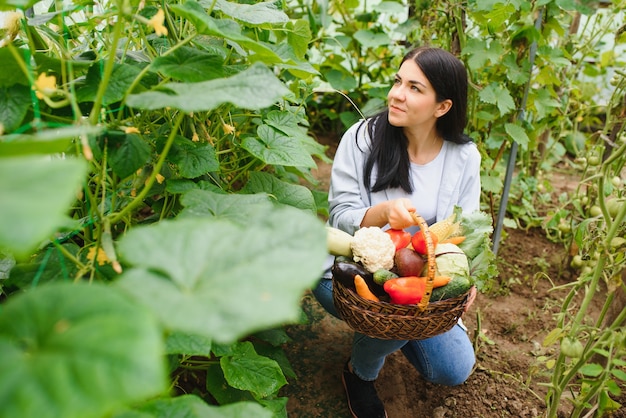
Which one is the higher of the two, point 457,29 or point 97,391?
point 97,391

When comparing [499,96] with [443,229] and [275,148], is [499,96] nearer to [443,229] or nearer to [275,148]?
[443,229]

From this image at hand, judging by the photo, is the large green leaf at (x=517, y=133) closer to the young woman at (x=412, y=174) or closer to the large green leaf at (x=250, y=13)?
the young woman at (x=412, y=174)

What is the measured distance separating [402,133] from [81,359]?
1424 millimetres

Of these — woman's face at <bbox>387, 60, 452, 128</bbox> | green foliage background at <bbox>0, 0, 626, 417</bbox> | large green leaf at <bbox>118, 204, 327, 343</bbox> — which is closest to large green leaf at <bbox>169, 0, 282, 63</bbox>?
green foliage background at <bbox>0, 0, 626, 417</bbox>

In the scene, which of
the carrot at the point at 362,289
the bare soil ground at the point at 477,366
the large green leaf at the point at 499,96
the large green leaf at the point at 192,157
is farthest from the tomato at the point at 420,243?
the large green leaf at the point at 499,96

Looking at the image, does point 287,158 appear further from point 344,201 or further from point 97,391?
point 97,391

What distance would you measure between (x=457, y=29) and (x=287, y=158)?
1270 millimetres

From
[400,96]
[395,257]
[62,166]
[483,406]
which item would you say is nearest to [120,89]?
[62,166]

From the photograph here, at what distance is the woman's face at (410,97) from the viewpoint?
1491 millimetres

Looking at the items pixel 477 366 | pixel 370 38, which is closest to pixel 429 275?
pixel 477 366

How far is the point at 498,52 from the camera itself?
Answer: 1933 millimetres

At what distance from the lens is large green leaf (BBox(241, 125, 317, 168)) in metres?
1.15

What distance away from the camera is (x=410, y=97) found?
1489 millimetres

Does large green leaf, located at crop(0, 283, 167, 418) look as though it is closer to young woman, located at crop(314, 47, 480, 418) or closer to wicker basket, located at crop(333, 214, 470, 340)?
wicker basket, located at crop(333, 214, 470, 340)
